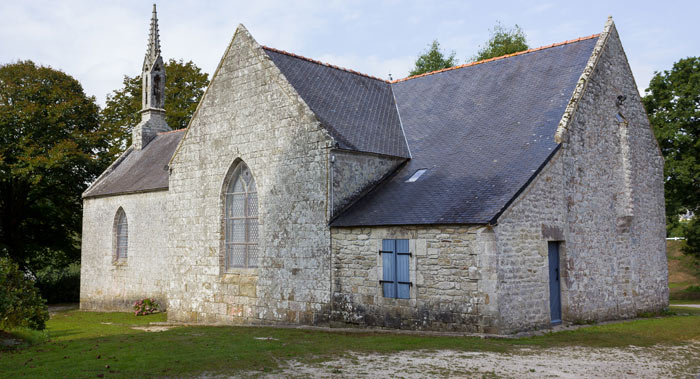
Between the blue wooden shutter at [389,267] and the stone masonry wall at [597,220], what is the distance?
93.0 inches

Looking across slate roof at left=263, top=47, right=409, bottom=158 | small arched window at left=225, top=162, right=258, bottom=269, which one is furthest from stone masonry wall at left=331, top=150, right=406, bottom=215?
small arched window at left=225, top=162, right=258, bottom=269

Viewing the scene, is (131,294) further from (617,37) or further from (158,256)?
(617,37)

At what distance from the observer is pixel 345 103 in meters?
16.7

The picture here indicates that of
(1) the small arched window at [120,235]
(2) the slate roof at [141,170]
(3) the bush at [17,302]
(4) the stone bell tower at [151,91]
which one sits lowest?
(3) the bush at [17,302]

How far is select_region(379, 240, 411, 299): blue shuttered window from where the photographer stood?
12.6 m

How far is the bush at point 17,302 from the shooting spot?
1214cm

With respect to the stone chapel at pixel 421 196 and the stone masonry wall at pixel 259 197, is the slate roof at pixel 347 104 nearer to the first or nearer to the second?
the stone chapel at pixel 421 196

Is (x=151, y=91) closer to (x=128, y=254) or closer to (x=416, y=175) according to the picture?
(x=128, y=254)

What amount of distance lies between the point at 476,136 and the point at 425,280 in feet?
15.1

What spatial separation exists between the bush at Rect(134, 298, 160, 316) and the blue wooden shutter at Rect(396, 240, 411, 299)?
11614mm

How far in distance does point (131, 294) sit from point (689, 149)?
2431 centimetres

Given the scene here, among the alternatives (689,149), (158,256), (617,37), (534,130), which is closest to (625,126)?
(617,37)

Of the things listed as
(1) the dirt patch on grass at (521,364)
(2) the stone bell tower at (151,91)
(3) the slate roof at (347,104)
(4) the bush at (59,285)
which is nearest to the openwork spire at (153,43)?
(2) the stone bell tower at (151,91)

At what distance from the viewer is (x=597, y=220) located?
48.9ft
